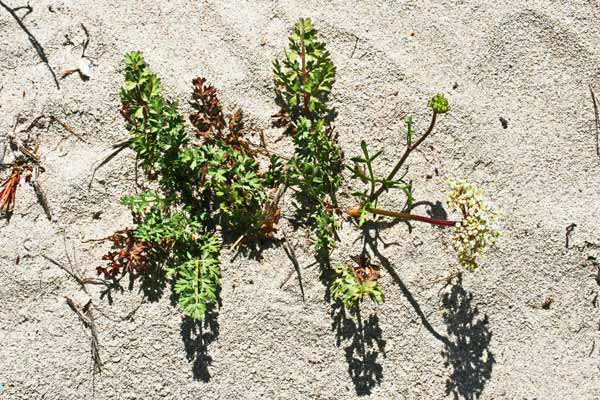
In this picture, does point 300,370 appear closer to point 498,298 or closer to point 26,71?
point 498,298

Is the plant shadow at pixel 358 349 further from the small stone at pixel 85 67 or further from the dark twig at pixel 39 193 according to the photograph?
the small stone at pixel 85 67

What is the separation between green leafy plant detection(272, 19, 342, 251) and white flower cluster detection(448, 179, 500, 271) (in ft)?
2.39

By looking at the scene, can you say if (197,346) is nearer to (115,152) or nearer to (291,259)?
(291,259)

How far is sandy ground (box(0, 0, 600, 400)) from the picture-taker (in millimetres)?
3857

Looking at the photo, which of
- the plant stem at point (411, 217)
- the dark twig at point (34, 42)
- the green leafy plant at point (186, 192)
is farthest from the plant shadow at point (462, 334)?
the dark twig at point (34, 42)

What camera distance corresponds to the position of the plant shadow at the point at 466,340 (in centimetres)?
390

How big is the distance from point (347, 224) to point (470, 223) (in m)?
0.80

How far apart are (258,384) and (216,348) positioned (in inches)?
13.5

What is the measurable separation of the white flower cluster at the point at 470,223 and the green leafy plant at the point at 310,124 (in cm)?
73

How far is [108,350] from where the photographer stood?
152 inches

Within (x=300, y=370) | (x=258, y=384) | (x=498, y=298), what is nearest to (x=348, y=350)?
(x=300, y=370)

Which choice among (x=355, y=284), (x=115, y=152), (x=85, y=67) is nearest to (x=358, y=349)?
(x=355, y=284)

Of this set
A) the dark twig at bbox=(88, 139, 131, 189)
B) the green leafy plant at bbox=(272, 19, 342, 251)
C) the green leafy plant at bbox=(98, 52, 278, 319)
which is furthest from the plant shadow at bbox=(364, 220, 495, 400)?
the dark twig at bbox=(88, 139, 131, 189)

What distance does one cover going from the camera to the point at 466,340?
3920 mm
